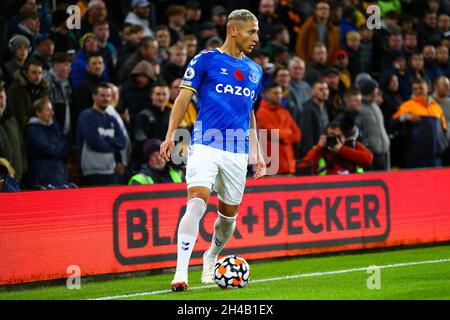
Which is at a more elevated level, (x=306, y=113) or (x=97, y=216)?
(x=306, y=113)

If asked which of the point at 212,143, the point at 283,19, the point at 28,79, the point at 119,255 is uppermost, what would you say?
the point at 283,19

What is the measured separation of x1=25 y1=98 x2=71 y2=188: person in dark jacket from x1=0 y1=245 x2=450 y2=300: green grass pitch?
206cm

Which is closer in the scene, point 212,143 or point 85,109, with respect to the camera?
point 212,143

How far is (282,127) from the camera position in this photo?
15.3m

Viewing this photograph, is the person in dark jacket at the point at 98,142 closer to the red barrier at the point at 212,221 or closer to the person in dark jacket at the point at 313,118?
the red barrier at the point at 212,221

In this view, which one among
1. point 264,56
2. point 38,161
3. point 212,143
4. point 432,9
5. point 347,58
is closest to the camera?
point 212,143

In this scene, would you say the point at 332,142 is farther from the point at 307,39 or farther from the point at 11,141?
the point at 11,141

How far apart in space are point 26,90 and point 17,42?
2.97 ft

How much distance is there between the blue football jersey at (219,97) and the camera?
9812mm

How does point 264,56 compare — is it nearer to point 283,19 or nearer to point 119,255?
point 283,19

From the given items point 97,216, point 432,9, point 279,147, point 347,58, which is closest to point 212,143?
point 97,216

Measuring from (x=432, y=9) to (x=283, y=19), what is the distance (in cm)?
428

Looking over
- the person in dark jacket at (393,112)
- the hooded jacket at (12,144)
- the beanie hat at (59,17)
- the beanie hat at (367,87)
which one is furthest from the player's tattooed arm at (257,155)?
the person in dark jacket at (393,112)

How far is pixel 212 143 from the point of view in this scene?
980 centimetres
